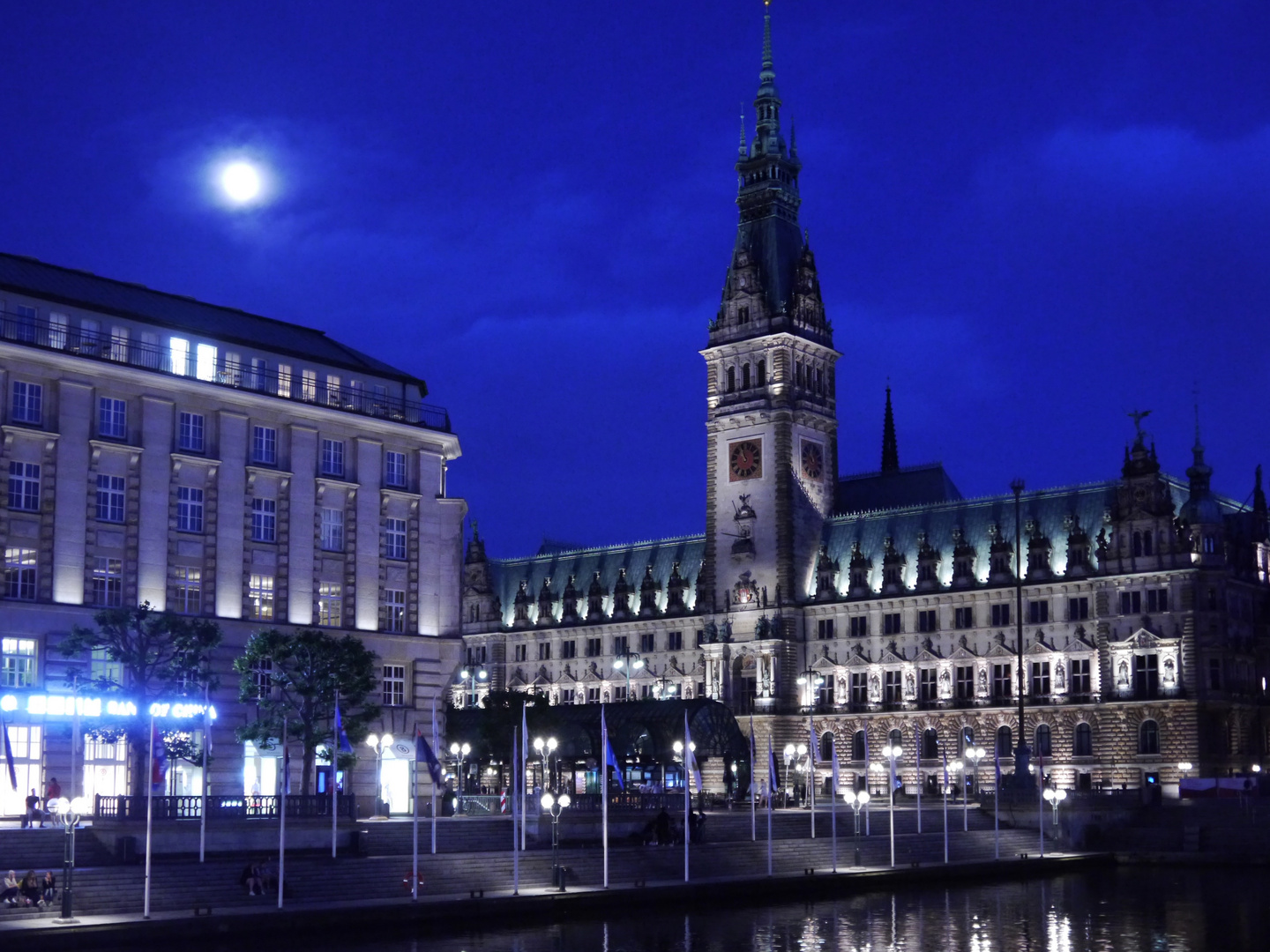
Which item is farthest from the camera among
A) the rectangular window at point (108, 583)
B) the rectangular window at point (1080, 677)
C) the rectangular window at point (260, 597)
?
the rectangular window at point (1080, 677)

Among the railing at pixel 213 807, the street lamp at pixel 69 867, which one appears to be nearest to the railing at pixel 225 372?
the railing at pixel 213 807

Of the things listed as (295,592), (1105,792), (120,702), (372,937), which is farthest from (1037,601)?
(372,937)

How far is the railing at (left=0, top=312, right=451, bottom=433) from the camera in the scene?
290ft

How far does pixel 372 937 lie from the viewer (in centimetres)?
6088

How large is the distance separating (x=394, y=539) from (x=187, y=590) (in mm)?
14727

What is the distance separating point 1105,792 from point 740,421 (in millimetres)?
63499

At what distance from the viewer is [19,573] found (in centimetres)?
8544

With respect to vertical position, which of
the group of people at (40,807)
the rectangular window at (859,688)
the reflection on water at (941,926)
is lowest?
the reflection on water at (941,926)

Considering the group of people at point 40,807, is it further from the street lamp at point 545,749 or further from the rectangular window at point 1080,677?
the rectangular window at point 1080,677

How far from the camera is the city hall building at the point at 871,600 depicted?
137 meters

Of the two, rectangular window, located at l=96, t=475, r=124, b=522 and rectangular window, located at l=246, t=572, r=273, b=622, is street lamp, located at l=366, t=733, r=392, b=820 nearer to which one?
rectangular window, located at l=246, t=572, r=273, b=622

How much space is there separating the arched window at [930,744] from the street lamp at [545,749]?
140 feet

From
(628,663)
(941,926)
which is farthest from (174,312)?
(628,663)

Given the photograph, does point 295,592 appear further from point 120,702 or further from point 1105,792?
point 1105,792
